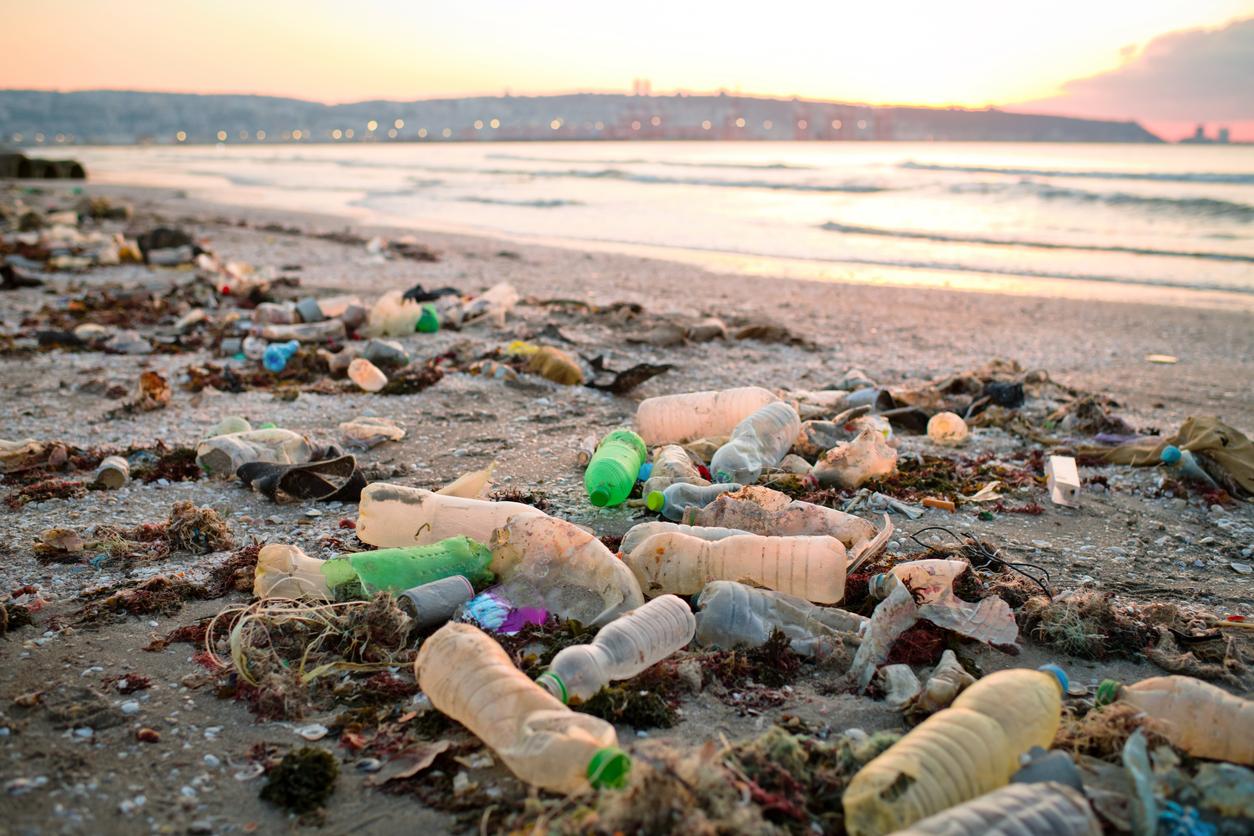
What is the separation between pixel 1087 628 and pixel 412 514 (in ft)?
7.76

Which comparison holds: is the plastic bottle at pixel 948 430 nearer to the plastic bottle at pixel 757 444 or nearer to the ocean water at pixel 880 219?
the plastic bottle at pixel 757 444

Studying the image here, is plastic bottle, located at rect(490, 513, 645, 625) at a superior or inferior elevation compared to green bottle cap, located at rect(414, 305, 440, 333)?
inferior

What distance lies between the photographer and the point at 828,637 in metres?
2.67

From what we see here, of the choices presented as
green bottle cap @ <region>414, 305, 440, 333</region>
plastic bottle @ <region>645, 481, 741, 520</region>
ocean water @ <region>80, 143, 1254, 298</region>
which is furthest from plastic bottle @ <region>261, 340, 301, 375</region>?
ocean water @ <region>80, 143, 1254, 298</region>

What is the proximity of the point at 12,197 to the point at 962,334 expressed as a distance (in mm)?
22972

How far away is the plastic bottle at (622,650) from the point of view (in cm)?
226

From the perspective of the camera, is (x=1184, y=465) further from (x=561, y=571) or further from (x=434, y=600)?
(x=434, y=600)

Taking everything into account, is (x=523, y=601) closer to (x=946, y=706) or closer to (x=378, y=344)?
(x=946, y=706)

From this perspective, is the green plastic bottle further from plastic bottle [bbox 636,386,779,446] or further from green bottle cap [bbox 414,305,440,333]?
green bottle cap [bbox 414,305,440,333]

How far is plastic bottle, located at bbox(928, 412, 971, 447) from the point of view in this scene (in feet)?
16.0

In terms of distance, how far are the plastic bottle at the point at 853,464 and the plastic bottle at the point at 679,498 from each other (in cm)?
67

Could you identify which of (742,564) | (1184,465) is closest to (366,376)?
(742,564)

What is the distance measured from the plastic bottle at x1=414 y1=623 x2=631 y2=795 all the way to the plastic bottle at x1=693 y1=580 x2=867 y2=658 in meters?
0.70

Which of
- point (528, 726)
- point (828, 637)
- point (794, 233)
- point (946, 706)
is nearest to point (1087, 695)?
point (946, 706)
